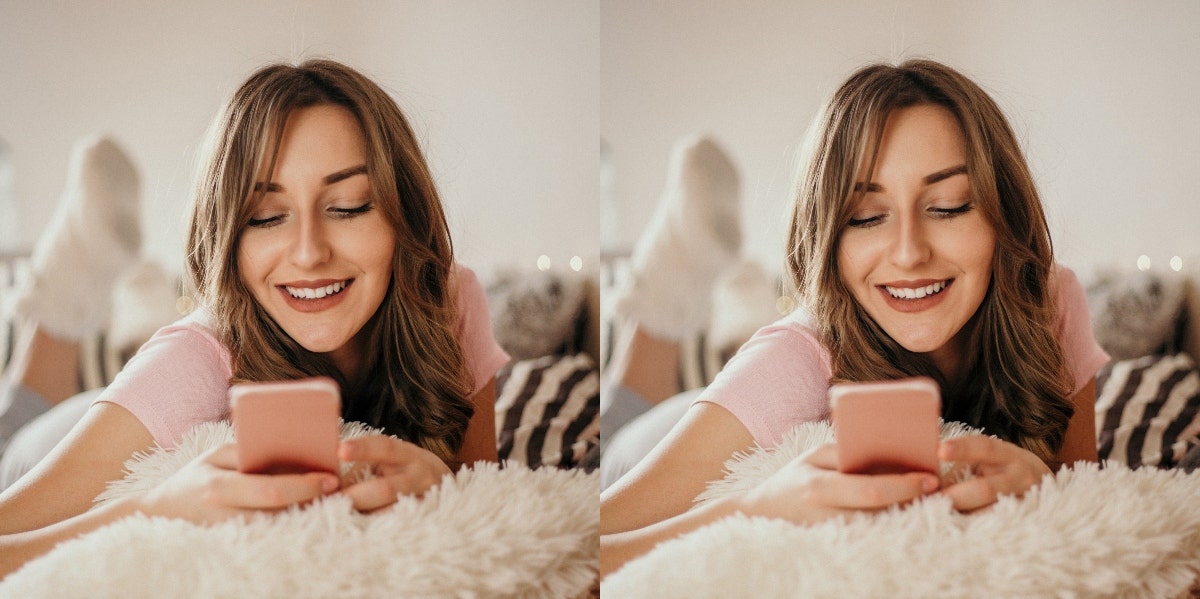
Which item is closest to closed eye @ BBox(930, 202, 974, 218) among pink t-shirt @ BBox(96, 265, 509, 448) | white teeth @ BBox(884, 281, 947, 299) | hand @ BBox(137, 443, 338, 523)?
white teeth @ BBox(884, 281, 947, 299)

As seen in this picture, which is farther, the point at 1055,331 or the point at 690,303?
the point at 690,303

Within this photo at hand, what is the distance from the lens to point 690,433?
4.90 feet

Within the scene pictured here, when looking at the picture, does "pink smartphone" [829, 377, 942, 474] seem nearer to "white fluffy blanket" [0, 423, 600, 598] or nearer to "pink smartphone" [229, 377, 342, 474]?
"white fluffy blanket" [0, 423, 600, 598]

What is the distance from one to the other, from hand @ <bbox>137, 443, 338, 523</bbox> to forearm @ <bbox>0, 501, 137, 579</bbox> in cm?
4

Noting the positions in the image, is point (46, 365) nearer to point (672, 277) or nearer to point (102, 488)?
point (102, 488)

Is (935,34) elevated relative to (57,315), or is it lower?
elevated

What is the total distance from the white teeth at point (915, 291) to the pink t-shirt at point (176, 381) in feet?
3.19

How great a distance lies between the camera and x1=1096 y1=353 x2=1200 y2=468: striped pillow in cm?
142

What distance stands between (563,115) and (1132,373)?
918 millimetres

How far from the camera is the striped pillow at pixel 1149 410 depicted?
4.64 feet

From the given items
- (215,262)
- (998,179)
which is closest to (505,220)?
(215,262)

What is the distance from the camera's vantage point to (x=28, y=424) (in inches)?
57.2

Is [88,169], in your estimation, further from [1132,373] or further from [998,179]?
[1132,373]

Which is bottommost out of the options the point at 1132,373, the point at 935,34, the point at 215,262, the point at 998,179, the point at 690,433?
the point at 690,433
